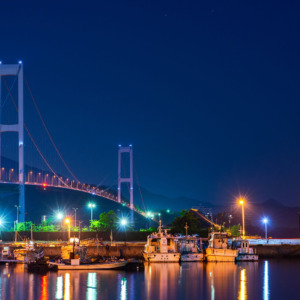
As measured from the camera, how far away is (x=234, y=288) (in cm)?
3369

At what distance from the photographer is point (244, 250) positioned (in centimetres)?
4919

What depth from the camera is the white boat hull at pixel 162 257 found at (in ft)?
153

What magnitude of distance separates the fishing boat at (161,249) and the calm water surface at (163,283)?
2312 millimetres

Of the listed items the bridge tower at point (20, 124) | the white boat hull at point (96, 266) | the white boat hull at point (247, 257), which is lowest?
the white boat hull at point (96, 266)

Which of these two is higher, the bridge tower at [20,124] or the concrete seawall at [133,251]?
the bridge tower at [20,124]

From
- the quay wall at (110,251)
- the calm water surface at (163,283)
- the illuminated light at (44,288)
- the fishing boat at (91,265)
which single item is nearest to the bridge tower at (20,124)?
the quay wall at (110,251)

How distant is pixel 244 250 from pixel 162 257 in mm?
6843

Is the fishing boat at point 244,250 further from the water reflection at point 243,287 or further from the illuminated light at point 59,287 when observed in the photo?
the illuminated light at point 59,287

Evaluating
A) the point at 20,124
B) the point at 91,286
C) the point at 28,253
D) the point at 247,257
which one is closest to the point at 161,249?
the point at 247,257

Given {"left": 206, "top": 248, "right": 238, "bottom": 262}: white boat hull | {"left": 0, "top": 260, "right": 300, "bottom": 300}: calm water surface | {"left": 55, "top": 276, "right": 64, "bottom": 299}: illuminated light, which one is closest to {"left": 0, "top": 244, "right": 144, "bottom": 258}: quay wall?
{"left": 0, "top": 260, "right": 300, "bottom": 300}: calm water surface

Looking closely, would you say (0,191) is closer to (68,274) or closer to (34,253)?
(34,253)

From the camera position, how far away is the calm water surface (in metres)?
32.0

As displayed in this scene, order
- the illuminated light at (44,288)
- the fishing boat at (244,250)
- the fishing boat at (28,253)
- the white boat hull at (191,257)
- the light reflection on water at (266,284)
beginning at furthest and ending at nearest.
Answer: the white boat hull at (191,257), the fishing boat at (244,250), the fishing boat at (28,253), the light reflection on water at (266,284), the illuminated light at (44,288)

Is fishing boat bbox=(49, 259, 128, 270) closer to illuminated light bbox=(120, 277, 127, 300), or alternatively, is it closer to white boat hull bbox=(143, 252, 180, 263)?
illuminated light bbox=(120, 277, 127, 300)
